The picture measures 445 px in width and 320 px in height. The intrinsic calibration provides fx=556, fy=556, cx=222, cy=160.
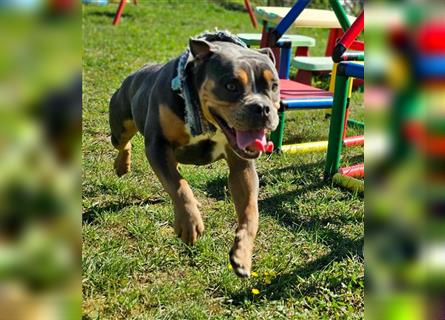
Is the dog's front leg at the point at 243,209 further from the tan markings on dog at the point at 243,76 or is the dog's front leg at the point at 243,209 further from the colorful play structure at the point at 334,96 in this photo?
the colorful play structure at the point at 334,96

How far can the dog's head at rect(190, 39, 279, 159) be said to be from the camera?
2.98m

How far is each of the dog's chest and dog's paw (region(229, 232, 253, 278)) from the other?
0.65 meters

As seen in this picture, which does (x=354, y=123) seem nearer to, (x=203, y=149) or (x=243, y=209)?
(x=203, y=149)

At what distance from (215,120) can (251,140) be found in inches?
11.3

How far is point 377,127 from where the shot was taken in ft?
1.94

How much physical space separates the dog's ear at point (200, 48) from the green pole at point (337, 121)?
6.92 feet

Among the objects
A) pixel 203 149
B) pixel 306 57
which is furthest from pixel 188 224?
pixel 306 57

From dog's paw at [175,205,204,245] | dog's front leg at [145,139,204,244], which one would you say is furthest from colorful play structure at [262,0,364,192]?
dog's paw at [175,205,204,245]

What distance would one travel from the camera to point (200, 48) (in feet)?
10.7

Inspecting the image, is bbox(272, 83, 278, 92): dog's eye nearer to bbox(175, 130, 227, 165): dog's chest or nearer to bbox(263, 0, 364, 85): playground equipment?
bbox(175, 130, 227, 165): dog's chest

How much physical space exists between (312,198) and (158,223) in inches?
60.1

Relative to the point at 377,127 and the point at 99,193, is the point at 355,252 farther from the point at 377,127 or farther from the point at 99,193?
the point at 377,127

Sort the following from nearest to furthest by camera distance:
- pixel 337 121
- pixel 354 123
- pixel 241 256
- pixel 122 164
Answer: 1. pixel 241 256
2. pixel 122 164
3. pixel 337 121
4. pixel 354 123

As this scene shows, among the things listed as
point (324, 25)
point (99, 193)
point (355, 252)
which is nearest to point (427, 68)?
point (355, 252)
